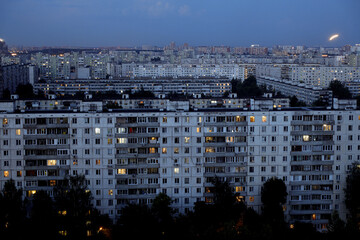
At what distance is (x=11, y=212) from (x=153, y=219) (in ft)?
10.0

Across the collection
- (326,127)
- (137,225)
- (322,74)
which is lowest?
(137,225)

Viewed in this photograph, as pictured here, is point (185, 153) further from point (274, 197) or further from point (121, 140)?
point (274, 197)

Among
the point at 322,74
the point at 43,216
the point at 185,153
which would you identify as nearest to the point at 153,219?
the point at 185,153

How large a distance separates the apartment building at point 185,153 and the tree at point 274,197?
19.7 inches

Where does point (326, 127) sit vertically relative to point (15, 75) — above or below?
below

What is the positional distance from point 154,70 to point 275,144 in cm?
4041

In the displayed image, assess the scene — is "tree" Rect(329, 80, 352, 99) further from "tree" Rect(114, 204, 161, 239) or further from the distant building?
"tree" Rect(114, 204, 161, 239)

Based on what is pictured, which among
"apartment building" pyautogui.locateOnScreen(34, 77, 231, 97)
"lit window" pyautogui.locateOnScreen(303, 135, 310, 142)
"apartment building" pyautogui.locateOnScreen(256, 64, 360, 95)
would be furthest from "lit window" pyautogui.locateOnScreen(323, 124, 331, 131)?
"apartment building" pyautogui.locateOnScreen(256, 64, 360, 95)

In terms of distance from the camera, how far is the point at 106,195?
11.7 meters

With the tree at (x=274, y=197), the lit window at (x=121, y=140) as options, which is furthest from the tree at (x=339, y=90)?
the lit window at (x=121, y=140)

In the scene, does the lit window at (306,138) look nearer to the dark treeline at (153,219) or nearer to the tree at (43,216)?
the dark treeline at (153,219)

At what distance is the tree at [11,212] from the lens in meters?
10.1

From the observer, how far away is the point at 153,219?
1064cm

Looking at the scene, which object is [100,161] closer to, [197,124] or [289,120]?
[197,124]
